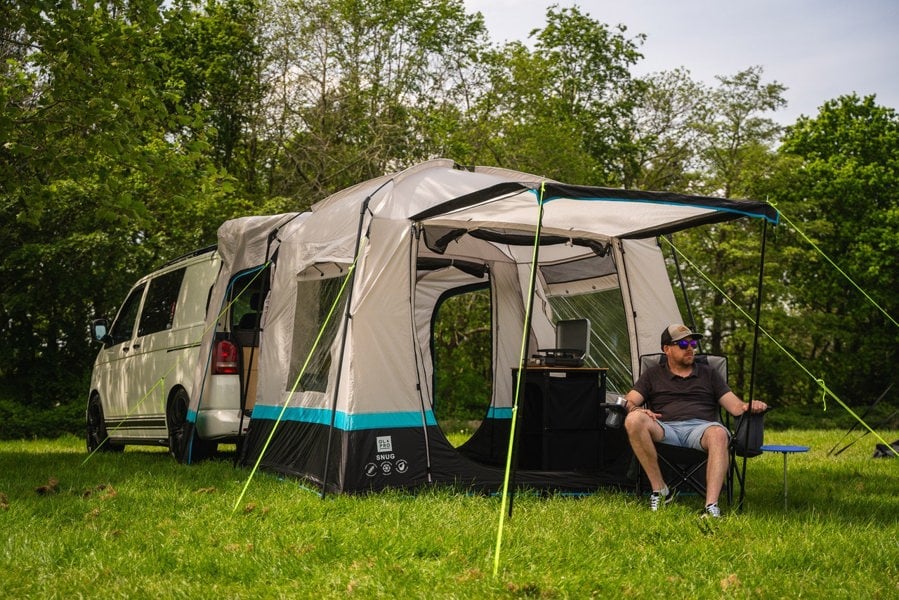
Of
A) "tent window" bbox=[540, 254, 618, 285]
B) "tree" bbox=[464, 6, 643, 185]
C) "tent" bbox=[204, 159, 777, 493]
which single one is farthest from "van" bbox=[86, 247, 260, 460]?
"tree" bbox=[464, 6, 643, 185]

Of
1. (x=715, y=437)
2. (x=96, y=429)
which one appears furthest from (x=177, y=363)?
(x=715, y=437)

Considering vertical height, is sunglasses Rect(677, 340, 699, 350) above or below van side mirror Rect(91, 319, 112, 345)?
above

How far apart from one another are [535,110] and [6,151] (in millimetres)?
13856

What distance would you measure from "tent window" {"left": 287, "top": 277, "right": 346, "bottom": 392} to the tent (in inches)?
0.6

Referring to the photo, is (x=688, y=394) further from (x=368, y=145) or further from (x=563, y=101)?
(x=563, y=101)

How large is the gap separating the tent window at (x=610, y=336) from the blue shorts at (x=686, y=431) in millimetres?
1430

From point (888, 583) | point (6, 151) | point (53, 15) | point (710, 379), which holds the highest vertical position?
point (53, 15)

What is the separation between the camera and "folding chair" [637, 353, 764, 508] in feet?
19.9

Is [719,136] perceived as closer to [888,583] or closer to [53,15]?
[53,15]

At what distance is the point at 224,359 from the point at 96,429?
330 centimetres

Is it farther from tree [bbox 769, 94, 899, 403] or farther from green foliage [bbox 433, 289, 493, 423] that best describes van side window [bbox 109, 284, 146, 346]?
tree [bbox 769, 94, 899, 403]

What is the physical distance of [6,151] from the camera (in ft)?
30.5

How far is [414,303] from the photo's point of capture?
6879 millimetres

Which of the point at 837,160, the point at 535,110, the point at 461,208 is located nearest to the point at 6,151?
the point at 461,208
